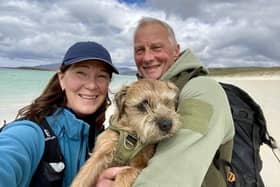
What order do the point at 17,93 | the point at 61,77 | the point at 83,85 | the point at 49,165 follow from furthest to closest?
the point at 17,93 → the point at 61,77 → the point at 83,85 → the point at 49,165

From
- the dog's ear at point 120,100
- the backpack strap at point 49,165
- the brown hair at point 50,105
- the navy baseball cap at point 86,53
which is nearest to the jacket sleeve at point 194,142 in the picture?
the dog's ear at point 120,100

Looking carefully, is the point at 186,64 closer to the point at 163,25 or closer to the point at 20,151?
the point at 163,25

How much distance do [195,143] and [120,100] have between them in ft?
4.48

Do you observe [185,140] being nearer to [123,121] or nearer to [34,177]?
[123,121]

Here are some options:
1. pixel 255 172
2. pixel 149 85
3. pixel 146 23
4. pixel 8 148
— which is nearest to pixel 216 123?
pixel 255 172

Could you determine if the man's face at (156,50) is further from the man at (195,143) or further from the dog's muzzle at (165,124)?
the dog's muzzle at (165,124)

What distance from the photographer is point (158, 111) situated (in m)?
3.52

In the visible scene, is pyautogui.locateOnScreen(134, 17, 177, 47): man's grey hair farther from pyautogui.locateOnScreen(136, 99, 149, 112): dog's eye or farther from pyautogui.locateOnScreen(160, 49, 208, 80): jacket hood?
pyautogui.locateOnScreen(136, 99, 149, 112): dog's eye

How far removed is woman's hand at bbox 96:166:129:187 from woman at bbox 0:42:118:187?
412mm

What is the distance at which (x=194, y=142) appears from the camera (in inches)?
98.3

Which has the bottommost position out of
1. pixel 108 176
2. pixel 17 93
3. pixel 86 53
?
pixel 17 93

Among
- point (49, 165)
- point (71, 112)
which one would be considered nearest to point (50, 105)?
point (71, 112)

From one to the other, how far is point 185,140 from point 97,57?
1617 millimetres

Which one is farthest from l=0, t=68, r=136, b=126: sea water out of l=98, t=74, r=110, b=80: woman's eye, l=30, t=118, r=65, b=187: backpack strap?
l=30, t=118, r=65, b=187: backpack strap
